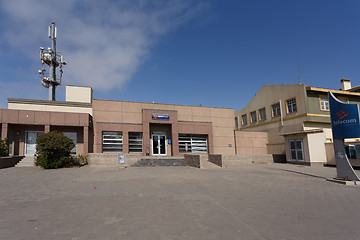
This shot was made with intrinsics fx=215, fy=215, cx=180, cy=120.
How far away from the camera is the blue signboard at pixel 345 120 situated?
11.4 metres

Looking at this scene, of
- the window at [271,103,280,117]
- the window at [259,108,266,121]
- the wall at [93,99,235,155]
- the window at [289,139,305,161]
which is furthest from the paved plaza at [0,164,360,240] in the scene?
the window at [259,108,266,121]

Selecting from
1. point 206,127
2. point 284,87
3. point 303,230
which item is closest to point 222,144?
point 206,127

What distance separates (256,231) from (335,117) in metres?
10.8

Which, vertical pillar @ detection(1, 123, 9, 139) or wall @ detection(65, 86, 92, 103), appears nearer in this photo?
vertical pillar @ detection(1, 123, 9, 139)

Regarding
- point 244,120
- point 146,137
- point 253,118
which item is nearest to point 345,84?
point 253,118

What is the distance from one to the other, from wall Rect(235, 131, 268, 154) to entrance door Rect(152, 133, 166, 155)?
9959mm

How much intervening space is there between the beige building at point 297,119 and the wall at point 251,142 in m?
0.77

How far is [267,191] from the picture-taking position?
901cm

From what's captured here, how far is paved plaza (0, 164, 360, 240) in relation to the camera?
15.5ft

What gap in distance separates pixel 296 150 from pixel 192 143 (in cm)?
1161

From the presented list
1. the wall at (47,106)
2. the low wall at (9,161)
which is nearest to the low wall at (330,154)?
the wall at (47,106)

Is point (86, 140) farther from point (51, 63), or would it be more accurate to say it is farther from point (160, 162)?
point (51, 63)

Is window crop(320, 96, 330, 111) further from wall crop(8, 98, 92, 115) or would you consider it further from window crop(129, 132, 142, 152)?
wall crop(8, 98, 92, 115)

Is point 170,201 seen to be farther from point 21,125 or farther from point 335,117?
point 21,125
